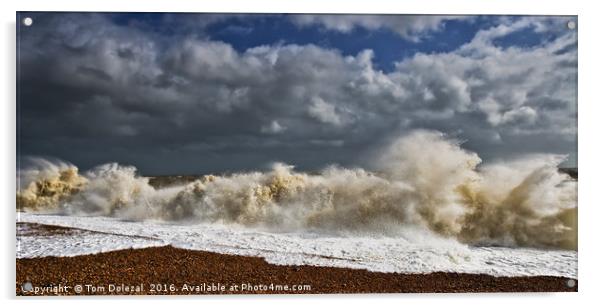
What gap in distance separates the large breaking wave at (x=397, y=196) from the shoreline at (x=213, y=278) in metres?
0.35

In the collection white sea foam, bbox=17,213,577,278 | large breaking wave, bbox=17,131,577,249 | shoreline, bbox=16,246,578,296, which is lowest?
shoreline, bbox=16,246,578,296

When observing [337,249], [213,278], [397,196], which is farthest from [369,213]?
[213,278]

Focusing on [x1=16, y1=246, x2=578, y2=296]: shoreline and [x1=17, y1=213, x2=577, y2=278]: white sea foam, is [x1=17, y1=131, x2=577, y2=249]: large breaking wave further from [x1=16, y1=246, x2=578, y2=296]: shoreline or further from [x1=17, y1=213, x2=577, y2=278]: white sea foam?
[x1=16, y1=246, x2=578, y2=296]: shoreline

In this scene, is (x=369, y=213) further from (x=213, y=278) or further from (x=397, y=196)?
(x=213, y=278)

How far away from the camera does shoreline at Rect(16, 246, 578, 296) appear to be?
174 inches

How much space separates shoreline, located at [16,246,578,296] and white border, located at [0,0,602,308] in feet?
0.22

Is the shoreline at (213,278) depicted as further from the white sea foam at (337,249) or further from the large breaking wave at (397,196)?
the large breaking wave at (397,196)

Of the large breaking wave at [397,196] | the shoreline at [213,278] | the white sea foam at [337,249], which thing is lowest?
the shoreline at [213,278]

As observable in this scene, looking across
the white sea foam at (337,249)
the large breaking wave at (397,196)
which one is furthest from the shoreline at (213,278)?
the large breaking wave at (397,196)

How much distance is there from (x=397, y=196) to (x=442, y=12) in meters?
1.62

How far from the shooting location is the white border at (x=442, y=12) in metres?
4.38

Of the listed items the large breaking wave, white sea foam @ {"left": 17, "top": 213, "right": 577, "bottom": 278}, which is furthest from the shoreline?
the large breaking wave

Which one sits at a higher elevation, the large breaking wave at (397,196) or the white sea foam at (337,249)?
the large breaking wave at (397,196)
